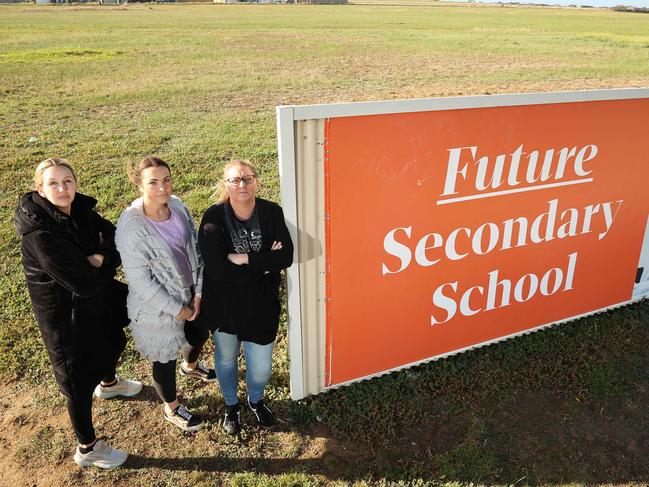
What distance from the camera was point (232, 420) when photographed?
11.9 feet

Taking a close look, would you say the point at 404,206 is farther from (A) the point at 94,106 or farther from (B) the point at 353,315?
(A) the point at 94,106

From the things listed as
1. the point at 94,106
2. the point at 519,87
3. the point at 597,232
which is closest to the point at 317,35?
the point at 519,87

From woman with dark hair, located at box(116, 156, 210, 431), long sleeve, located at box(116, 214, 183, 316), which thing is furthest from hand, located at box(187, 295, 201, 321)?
long sleeve, located at box(116, 214, 183, 316)

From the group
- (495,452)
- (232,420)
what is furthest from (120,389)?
(495,452)

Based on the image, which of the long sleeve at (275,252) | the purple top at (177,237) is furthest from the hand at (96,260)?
the long sleeve at (275,252)

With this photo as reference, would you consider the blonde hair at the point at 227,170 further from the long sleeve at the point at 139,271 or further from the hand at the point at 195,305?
the hand at the point at 195,305

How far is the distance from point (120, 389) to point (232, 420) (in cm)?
101

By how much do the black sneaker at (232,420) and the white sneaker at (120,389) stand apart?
2.80ft

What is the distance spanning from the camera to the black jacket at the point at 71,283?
107 inches

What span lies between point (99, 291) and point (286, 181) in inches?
51.1

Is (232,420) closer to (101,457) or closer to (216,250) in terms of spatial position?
(101,457)

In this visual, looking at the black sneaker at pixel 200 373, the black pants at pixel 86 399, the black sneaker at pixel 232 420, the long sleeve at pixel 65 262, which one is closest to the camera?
the long sleeve at pixel 65 262

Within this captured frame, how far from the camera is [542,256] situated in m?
4.29

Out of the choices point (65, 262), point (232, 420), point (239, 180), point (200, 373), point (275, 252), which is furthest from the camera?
point (200, 373)
